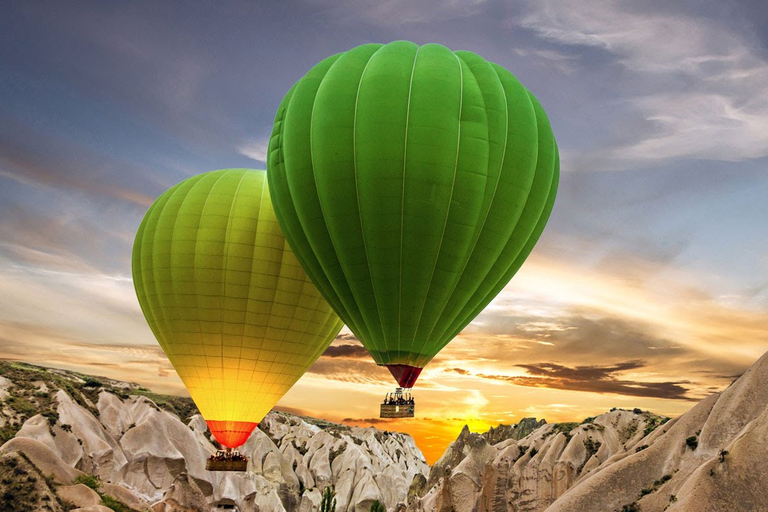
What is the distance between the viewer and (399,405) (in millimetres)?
28016

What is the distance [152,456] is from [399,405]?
169 ft

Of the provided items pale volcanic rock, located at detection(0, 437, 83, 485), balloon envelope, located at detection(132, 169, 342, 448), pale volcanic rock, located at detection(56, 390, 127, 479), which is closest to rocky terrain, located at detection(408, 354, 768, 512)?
balloon envelope, located at detection(132, 169, 342, 448)

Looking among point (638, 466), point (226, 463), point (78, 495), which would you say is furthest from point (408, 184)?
point (78, 495)

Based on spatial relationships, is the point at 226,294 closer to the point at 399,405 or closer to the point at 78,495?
the point at 399,405

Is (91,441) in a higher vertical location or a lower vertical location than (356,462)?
higher

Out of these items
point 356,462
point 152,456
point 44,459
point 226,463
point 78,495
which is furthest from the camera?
point 356,462

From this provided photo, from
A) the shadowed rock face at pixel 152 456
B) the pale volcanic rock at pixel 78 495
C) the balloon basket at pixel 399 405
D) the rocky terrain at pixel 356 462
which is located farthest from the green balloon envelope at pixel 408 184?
the shadowed rock face at pixel 152 456

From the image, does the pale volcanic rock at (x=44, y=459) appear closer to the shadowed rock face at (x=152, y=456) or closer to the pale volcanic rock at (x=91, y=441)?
the shadowed rock face at (x=152, y=456)

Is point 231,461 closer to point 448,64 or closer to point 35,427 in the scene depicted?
point 448,64

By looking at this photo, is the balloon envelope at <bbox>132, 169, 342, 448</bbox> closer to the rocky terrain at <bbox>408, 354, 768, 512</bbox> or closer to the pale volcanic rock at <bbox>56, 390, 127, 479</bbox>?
the rocky terrain at <bbox>408, 354, 768, 512</bbox>

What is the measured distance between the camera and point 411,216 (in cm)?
2442

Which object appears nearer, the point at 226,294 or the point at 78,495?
the point at 226,294

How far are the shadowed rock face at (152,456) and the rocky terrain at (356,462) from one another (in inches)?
6.7

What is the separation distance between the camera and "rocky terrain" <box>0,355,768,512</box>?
115 feet
